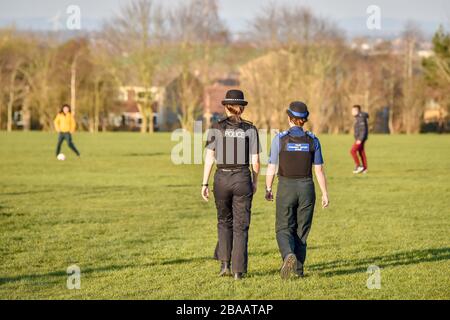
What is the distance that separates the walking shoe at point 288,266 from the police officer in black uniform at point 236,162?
0.48 m

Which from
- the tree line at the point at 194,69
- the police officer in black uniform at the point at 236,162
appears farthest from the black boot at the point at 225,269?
the tree line at the point at 194,69

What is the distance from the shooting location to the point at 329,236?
491 inches

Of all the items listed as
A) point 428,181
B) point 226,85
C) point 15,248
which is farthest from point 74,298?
point 226,85

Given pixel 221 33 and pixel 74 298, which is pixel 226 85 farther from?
pixel 74 298

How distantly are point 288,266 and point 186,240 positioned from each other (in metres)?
3.64

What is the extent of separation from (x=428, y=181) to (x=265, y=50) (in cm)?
6110

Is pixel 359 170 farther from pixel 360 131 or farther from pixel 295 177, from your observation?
pixel 295 177

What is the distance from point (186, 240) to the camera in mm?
12016

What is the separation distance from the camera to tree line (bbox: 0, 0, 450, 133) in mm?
76625

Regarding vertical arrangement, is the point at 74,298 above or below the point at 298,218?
below

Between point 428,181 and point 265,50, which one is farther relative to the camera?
point 265,50

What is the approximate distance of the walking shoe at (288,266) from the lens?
856 centimetres

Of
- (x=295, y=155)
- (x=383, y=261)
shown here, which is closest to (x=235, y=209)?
(x=295, y=155)
